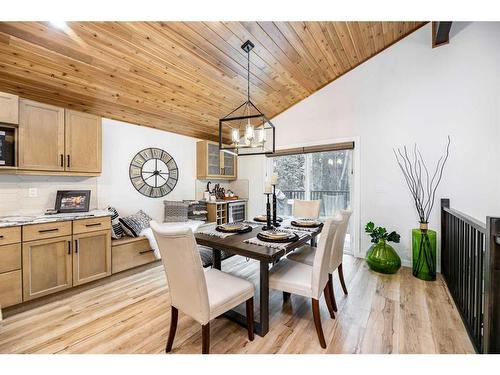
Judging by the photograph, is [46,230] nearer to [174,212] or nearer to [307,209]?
[174,212]

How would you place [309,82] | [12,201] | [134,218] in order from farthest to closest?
[309,82]
[134,218]
[12,201]

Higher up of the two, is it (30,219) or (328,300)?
(30,219)

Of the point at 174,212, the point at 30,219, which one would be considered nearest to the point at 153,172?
the point at 174,212

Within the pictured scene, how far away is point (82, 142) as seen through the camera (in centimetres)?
263

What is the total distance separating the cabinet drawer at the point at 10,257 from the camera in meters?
1.93

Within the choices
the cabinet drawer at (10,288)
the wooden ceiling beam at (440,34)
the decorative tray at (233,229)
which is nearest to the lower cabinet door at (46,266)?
the cabinet drawer at (10,288)

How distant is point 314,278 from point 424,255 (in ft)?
6.68

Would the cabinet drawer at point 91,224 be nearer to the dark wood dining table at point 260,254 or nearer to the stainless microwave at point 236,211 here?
the dark wood dining table at point 260,254

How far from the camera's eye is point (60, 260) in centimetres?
227

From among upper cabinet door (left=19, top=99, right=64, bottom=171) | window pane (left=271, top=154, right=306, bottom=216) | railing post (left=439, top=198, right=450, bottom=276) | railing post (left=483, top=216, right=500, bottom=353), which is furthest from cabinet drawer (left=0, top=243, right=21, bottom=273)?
railing post (left=439, top=198, right=450, bottom=276)

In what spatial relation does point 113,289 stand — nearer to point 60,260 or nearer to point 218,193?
point 60,260
